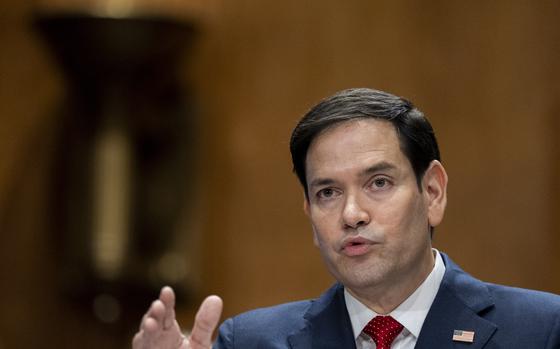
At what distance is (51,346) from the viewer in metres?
5.52

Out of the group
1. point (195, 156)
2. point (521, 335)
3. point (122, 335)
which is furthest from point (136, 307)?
point (521, 335)

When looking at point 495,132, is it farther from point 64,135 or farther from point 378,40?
point 64,135

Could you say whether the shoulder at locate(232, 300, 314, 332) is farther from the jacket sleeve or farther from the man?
the jacket sleeve

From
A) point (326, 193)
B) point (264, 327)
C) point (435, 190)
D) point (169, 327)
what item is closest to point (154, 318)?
point (169, 327)

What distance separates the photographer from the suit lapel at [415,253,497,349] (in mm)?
2912

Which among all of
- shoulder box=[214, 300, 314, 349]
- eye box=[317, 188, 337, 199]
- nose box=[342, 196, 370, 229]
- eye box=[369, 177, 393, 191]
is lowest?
shoulder box=[214, 300, 314, 349]

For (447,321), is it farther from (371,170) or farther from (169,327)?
(169,327)

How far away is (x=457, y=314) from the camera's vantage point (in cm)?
296

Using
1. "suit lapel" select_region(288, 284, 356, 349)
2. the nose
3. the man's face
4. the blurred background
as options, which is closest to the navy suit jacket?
"suit lapel" select_region(288, 284, 356, 349)

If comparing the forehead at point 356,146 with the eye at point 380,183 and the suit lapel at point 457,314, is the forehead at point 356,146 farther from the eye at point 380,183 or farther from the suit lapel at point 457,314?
the suit lapel at point 457,314

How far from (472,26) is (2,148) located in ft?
6.97

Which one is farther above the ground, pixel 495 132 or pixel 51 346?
pixel 495 132

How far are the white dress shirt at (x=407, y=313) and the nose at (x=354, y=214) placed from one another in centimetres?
23

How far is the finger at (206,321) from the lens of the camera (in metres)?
2.82
